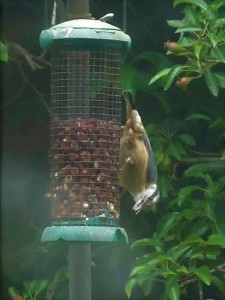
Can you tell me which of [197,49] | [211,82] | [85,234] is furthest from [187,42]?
[85,234]

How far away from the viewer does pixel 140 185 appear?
14.3 feet

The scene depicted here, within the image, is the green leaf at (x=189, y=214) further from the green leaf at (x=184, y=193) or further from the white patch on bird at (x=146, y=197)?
the white patch on bird at (x=146, y=197)

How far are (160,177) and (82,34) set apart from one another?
1.19m

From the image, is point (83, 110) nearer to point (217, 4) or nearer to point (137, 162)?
point (137, 162)

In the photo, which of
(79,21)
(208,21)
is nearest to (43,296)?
(208,21)

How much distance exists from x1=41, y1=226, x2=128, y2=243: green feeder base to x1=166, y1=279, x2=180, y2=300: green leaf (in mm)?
690

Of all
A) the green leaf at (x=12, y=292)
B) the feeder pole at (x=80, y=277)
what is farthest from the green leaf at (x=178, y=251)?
the feeder pole at (x=80, y=277)

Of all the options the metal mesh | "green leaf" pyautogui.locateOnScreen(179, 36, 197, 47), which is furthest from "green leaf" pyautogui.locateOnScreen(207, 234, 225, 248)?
"green leaf" pyautogui.locateOnScreen(179, 36, 197, 47)

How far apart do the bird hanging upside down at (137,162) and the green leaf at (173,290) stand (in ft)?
1.02

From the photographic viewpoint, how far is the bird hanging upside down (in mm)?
4258

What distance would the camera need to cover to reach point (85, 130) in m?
4.02

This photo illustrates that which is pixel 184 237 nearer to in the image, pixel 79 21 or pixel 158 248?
pixel 158 248

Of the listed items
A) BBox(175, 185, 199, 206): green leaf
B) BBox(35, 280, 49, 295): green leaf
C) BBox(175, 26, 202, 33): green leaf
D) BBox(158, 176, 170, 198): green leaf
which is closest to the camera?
BBox(175, 26, 202, 33): green leaf

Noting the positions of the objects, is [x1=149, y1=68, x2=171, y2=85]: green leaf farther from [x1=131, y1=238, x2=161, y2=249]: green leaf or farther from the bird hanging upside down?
[x1=131, y1=238, x2=161, y2=249]: green leaf
